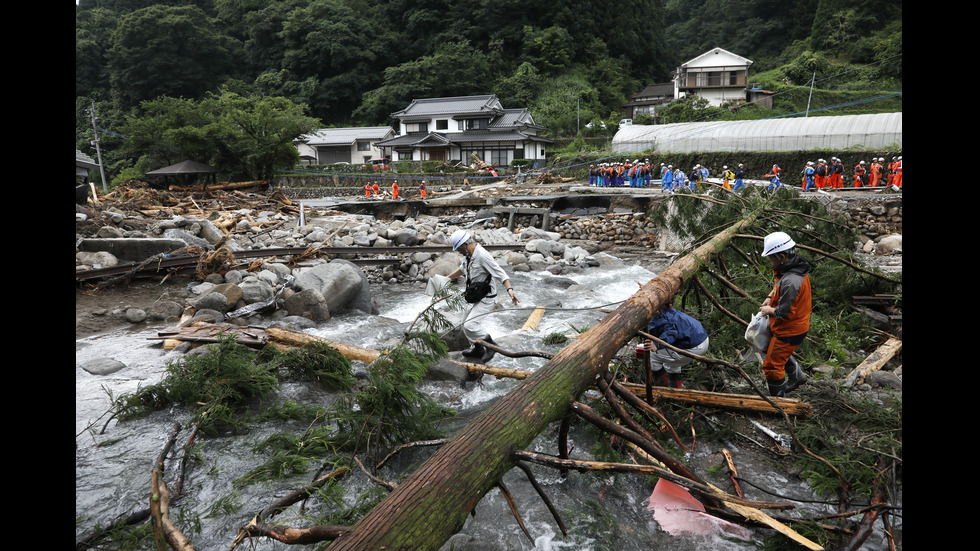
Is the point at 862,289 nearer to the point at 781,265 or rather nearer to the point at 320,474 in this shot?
the point at 781,265

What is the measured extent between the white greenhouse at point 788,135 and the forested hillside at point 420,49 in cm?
1734

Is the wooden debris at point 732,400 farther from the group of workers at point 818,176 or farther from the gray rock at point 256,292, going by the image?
the group of workers at point 818,176

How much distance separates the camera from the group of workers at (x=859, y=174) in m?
A: 18.6

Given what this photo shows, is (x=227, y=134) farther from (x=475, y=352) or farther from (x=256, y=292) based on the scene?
(x=475, y=352)

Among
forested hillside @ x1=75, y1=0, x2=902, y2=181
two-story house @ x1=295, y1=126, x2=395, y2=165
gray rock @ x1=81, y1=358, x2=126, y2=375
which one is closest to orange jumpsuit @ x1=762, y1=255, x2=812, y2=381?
gray rock @ x1=81, y1=358, x2=126, y2=375

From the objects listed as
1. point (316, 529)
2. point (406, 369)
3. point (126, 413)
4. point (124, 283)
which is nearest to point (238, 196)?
point (124, 283)

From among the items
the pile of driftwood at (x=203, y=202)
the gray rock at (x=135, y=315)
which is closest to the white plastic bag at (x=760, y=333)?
the gray rock at (x=135, y=315)

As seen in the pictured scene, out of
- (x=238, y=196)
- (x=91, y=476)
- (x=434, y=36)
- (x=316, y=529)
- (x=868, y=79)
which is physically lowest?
(x=91, y=476)

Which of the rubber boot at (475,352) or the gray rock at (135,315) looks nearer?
the rubber boot at (475,352)

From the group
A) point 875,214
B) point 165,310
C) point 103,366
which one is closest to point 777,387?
point 103,366

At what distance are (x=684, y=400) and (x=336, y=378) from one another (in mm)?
3909

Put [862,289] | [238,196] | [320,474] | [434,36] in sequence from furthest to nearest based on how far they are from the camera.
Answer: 1. [434,36]
2. [238,196]
3. [862,289]
4. [320,474]

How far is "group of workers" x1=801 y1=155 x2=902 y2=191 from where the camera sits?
61.2 ft

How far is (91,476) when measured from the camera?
4.47 meters
